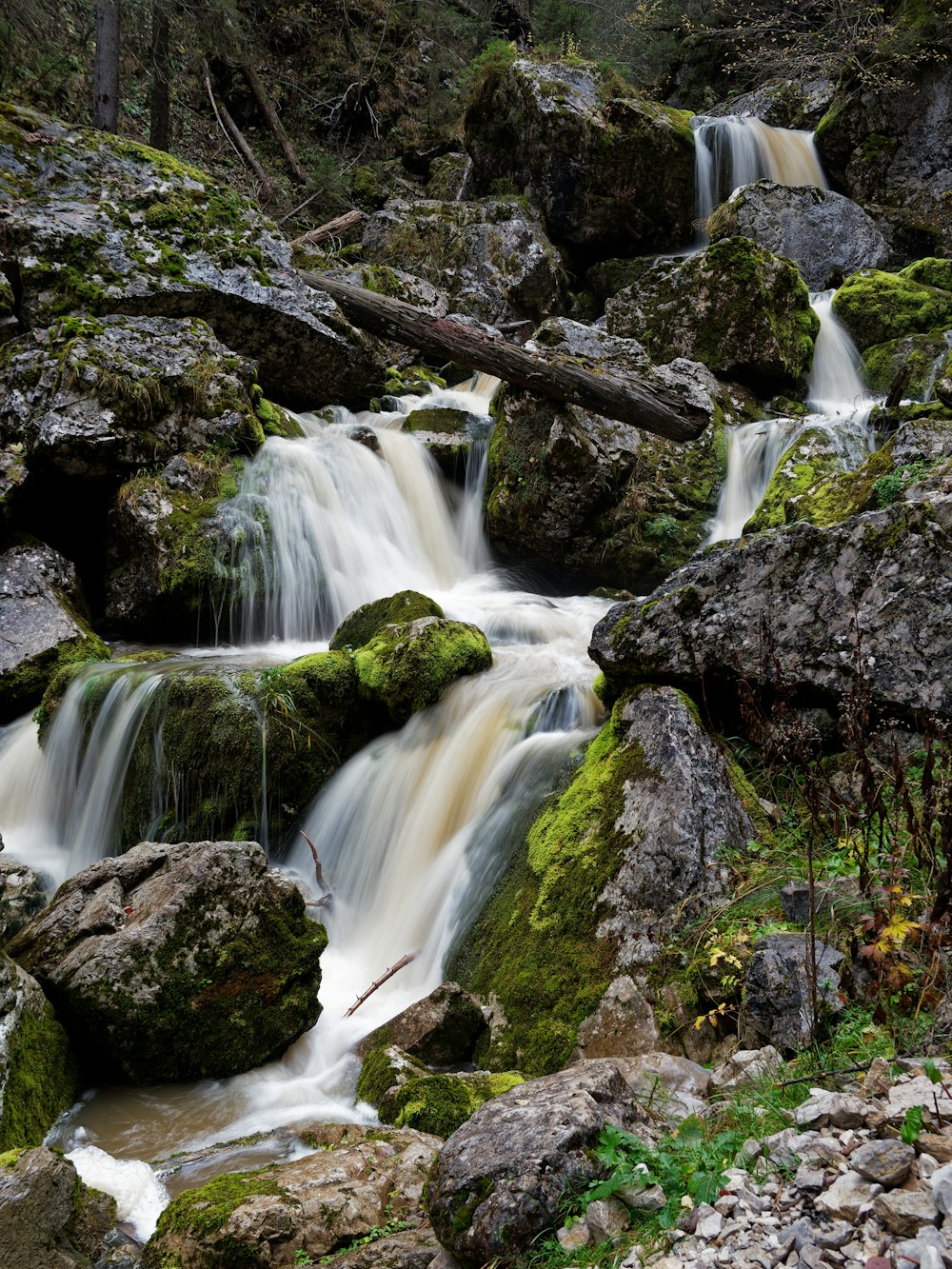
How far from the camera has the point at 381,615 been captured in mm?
7082

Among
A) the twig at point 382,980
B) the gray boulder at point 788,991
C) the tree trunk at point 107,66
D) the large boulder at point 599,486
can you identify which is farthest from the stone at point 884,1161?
the tree trunk at point 107,66

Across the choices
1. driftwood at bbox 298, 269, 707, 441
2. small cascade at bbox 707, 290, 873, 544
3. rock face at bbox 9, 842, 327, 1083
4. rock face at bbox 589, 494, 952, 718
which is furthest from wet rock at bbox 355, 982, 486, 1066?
driftwood at bbox 298, 269, 707, 441

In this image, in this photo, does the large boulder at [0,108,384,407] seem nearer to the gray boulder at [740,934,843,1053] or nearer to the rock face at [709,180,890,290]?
the rock face at [709,180,890,290]

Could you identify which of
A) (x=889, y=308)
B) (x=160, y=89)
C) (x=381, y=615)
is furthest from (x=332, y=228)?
(x=381, y=615)

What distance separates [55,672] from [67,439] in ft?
7.87

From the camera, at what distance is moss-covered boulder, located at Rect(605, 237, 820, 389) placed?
1073 centimetres

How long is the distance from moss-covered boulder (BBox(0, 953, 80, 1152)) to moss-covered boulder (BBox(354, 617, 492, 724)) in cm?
304

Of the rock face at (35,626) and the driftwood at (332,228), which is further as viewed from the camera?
the driftwood at (332,228)

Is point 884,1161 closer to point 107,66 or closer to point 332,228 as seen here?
point 107,66

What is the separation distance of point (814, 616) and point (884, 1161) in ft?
9.48

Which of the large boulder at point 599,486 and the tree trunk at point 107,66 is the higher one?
the tree trunk at point 107,66

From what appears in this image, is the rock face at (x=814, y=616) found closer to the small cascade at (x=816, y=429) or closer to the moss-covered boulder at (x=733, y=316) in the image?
the small cascade at (x=816, y=429)

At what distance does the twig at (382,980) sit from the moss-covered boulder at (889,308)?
1131cm

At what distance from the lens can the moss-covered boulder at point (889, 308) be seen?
38.3 ft
